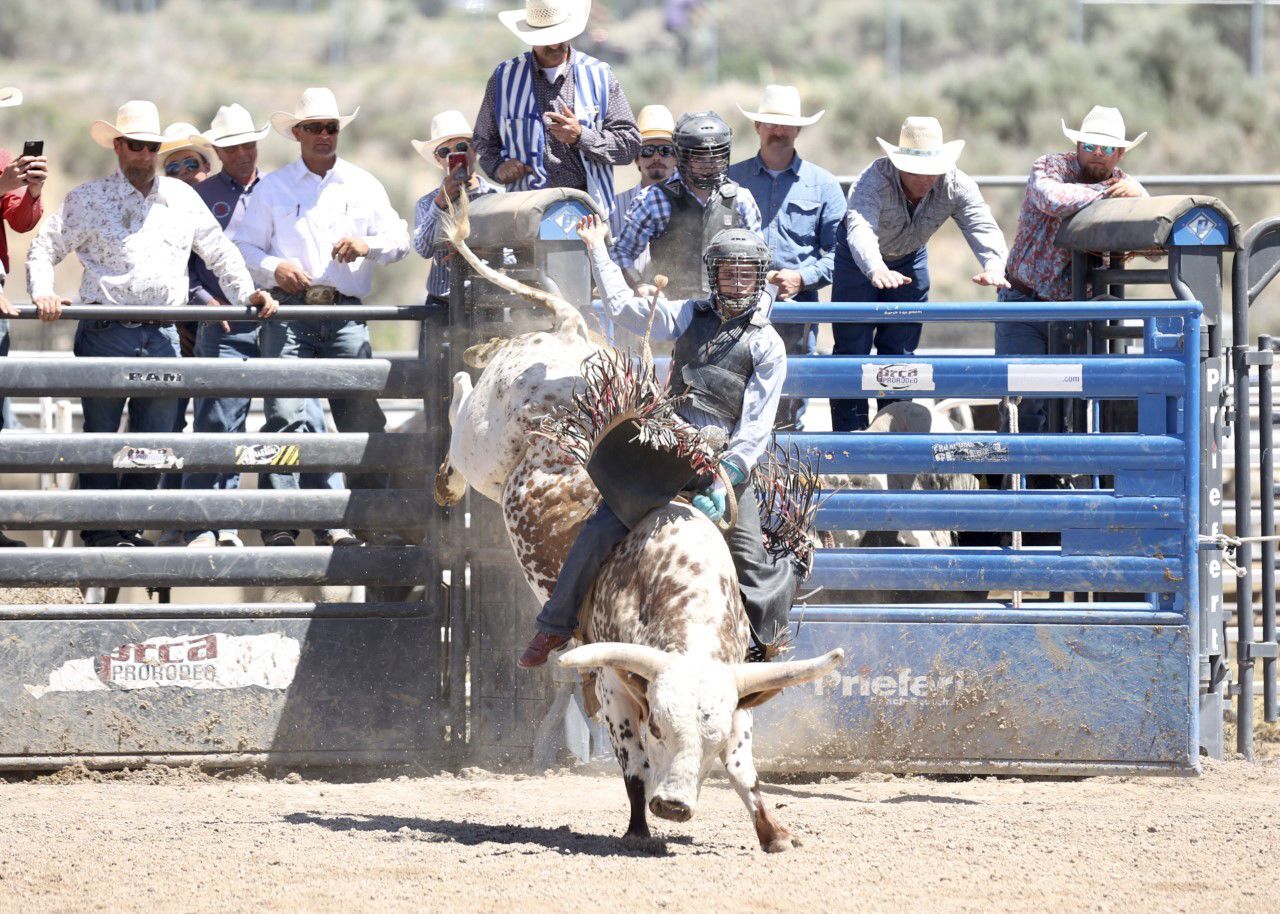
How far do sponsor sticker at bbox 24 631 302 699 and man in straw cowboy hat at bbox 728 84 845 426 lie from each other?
2.97 meters

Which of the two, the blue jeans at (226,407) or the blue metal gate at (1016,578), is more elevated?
the blue jeans at (226,407)

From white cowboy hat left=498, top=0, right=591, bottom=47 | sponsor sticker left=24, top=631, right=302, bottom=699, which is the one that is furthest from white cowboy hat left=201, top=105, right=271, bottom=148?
sponsor sticker left=24, top=631, right=302, bottom=699

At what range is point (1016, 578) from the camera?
7414mm

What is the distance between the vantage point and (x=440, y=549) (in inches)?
302

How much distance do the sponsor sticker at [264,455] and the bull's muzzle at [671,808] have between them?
2.88 metres

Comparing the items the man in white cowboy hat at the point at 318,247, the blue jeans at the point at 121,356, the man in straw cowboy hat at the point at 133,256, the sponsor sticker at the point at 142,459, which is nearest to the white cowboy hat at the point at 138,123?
the man in straw cowboy hat at the point at 133,256

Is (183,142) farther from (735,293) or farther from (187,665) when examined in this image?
(735,293)

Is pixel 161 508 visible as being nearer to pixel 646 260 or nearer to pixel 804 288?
pixel 646 260

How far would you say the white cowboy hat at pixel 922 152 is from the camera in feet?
27.8

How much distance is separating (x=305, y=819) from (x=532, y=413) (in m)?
1.84

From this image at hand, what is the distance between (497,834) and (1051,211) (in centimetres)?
412

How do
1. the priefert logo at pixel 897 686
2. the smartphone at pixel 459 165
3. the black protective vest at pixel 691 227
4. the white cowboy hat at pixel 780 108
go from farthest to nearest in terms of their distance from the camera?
1. the white cowboy hat at pixel 780 108
2. the smartphone at pixel 459 165
3. the black protective vest at pixel 691 227
4. the priefert logo at pixel 897 686

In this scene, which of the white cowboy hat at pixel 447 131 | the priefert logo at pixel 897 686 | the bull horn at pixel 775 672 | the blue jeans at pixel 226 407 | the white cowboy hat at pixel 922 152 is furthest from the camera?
the white cowboy hat at pixel 447 131

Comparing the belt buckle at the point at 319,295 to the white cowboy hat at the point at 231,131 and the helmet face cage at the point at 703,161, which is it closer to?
the white cowboy hat at the point at 231,131
